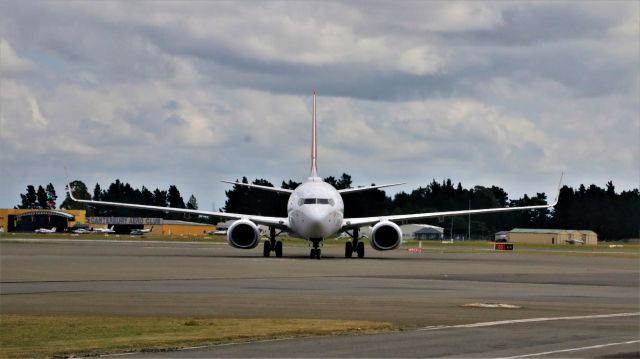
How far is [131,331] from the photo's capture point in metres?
21.6

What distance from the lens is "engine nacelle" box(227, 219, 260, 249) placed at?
2657 inches

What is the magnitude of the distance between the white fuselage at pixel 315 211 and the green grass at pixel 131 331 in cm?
3919


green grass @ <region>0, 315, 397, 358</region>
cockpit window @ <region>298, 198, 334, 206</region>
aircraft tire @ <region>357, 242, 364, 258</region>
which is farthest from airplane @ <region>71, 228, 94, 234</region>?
green grass @ <region>0, 315, 397, 358</region>

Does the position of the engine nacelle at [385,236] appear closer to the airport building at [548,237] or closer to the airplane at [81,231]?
the airport building at [548,237]

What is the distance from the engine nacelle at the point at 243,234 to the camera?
221 feet

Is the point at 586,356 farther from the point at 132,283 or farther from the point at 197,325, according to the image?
the point at 132,283

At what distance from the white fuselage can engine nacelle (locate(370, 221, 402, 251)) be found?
311 centimetres

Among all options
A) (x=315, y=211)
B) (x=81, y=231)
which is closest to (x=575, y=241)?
(x=81, y=231)

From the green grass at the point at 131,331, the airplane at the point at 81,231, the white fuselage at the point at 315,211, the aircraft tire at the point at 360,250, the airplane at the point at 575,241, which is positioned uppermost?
the airplane at the point at 81,231

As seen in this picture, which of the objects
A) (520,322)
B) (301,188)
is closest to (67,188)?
(301,188)

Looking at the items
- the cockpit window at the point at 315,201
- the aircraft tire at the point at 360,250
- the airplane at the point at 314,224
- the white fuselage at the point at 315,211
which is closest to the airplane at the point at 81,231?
the airplane at the point at 314,224

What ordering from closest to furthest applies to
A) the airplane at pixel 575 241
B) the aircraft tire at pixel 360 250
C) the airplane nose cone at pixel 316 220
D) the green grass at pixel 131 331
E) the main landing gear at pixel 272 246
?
the green grass at pixel 131 331 < the airplane nose cone at pixel 316 220 < the main landing gear at pixel 272 246 < the aircraft tire at pixel 360 250 < the airplane at pixel 575 241

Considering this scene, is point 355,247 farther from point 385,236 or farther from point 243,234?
point 243,234

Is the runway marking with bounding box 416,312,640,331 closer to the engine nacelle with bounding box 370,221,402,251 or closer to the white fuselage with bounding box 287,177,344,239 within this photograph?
the white fuselage with bounding box 287,177,344,239
